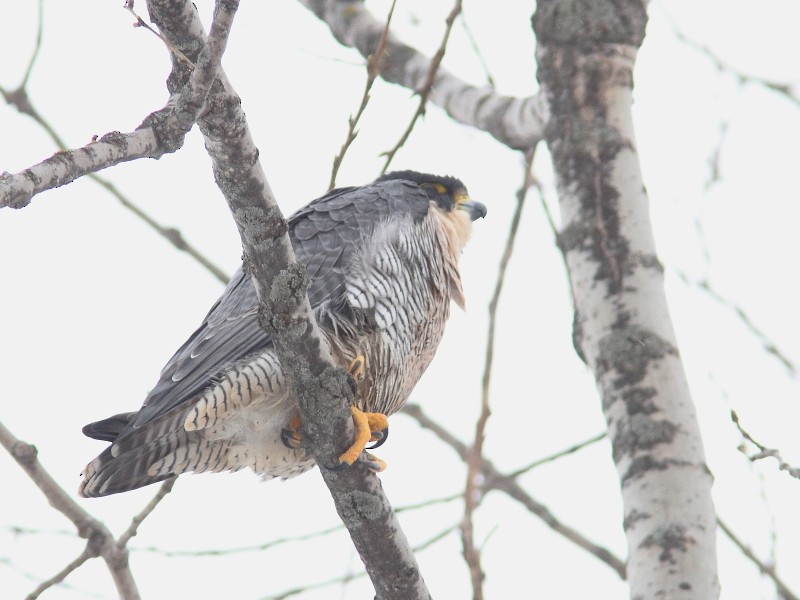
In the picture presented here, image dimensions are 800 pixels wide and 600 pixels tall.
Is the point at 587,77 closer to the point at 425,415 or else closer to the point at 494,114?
the point at 494,114

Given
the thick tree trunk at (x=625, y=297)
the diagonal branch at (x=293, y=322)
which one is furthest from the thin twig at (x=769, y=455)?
the diagonal branch at (x=293, y=322)

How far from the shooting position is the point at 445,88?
19.7ft

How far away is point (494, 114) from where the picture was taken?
5.50m

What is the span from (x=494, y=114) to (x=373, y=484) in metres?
2.69

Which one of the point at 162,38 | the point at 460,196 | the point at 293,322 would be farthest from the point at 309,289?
the point at 162,38

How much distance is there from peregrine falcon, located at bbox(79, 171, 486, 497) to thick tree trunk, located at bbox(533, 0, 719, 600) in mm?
754

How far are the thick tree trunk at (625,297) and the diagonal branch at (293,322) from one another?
0.81 metres

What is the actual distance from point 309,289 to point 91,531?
1259mm

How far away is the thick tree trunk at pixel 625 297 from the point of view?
10.4 feet

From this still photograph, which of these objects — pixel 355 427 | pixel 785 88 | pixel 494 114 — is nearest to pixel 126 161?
pixel 355 427

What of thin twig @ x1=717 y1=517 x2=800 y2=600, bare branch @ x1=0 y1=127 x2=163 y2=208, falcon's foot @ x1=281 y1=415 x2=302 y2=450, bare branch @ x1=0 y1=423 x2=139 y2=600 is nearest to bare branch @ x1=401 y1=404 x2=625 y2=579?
thin twig @ x1=717 y1=517 x2=800 y2=600

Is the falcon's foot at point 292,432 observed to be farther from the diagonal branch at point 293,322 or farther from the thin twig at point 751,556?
the thin twig at point 751,556

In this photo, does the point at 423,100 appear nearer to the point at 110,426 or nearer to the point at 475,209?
the point at 475,209

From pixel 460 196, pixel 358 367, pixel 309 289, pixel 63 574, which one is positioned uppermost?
pixel 460 196
